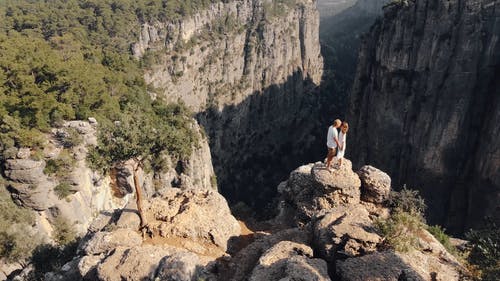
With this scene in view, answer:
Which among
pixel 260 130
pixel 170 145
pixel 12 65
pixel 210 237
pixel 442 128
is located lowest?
pixel 260 130

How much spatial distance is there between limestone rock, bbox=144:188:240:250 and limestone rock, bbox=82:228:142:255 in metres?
1.58

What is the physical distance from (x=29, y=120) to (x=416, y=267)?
3383cm

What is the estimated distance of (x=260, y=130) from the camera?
12562cm

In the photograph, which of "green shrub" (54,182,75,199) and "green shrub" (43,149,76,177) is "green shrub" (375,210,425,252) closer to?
"green shrub" (54,182,75,199)

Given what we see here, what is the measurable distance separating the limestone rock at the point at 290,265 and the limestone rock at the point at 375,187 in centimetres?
807

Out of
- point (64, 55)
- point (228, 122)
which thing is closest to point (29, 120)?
point (64, 55)

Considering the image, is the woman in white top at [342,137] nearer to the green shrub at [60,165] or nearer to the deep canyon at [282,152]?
the deep canyon at [282,152]

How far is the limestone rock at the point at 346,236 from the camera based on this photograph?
15.7 metres

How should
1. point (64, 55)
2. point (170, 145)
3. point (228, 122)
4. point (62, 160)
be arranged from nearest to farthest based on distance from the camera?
point (170, 145)
point (62, 160)
point (64, 55)
point (228, 122)

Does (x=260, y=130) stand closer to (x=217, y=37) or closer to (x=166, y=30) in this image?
(x=217, y=37)

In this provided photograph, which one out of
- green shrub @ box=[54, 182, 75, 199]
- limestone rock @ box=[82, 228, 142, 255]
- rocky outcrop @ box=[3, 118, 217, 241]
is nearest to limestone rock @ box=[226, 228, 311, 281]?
limestone rock @ box=[82, 228, 142, 255]

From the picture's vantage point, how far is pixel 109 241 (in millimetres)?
18484

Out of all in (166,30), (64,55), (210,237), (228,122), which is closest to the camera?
(210,237)

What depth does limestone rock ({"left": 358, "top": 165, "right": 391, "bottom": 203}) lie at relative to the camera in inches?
890
